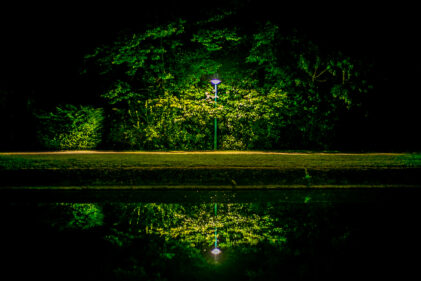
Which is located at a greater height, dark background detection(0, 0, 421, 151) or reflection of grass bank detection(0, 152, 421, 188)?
dark background detection(0, 0, 421, 151)

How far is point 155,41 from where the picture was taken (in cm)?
1778

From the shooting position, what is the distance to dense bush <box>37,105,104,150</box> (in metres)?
17.3

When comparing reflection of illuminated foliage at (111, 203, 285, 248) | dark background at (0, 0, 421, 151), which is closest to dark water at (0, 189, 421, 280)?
reflection of illuminated foliage at (111, 203, 285, 248)

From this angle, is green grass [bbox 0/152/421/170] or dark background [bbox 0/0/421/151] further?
dark background [bbox 0/0/421/151]

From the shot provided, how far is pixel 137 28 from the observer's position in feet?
52.2

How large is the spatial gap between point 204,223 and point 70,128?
46.2 feet

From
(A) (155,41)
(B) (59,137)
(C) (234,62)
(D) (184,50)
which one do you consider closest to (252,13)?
(C) (234,62)

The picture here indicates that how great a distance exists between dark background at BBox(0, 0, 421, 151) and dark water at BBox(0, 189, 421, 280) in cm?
1030

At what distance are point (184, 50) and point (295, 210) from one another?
47.6ft

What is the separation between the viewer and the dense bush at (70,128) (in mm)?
17266

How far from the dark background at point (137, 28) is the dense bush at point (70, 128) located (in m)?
0.78

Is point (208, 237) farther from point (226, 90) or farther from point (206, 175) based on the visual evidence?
point (226, 90)

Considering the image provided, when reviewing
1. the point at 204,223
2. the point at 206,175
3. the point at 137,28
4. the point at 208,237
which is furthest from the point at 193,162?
the point at 137,28

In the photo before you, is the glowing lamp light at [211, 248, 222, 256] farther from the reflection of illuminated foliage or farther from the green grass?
the green grass
